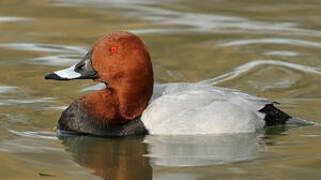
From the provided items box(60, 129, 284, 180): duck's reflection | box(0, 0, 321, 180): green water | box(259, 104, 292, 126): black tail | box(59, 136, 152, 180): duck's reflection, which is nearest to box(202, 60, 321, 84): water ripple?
box(0, 0, 321, 180): green water

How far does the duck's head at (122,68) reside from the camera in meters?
6.38

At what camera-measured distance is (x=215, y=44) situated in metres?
9.62

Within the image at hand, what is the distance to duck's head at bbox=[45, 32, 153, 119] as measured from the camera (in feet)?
20.9

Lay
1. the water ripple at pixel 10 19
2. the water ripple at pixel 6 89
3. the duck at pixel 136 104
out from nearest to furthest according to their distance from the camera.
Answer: the duck at pixel 136 104
the water ripple at pixel 6 89
the water ripple at pixel 10 19

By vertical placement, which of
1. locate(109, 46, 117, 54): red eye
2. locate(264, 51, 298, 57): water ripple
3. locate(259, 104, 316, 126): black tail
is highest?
locate(109, 46, 117, 54): red eye

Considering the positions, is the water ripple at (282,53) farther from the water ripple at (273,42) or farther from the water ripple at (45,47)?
the water ripple at (45,47)

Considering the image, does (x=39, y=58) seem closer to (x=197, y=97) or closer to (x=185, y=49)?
(x=185, y=49)

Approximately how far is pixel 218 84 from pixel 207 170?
2.96 meters

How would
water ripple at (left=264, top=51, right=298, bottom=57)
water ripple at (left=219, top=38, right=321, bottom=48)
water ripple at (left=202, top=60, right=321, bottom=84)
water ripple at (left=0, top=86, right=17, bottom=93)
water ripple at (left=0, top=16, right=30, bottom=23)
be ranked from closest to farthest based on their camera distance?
water ripple at (left=0, top=86, right=17, bottom=93), water ripple at (left=202, top=60, right=321, bottom=84), water ripple at (left=264, top=51, right=298, bottom=57), water ripple at (left=219, top=38, right=321, bottom=48), water ripple at (left=0, top=16, right=30, bottom=23)

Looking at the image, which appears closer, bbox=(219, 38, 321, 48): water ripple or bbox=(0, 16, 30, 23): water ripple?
bbox=(219, 38, 321, 48): water ripple

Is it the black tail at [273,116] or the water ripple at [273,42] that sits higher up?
the water ripple at [273,42]

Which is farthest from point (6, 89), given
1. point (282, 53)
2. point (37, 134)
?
point (282, 53)

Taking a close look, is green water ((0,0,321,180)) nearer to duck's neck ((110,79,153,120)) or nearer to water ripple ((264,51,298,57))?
water ripple ((264,51,298,57))

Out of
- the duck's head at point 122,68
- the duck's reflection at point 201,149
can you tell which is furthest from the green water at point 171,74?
the duck's head at point 122,68
